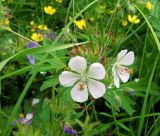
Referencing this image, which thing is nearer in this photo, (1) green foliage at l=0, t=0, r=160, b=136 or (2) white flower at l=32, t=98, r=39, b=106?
(1) green foliage at l=0, t=0, r=160, b=136

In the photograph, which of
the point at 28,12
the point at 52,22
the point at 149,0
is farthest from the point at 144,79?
the point at 28,12

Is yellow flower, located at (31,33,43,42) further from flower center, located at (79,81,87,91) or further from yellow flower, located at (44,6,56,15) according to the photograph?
flower center, located at (79,81,87,91)

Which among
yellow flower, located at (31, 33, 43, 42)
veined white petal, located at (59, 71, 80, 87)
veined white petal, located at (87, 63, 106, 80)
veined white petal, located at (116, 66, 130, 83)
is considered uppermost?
veined white petal, located at (87, 63, 106, 80)

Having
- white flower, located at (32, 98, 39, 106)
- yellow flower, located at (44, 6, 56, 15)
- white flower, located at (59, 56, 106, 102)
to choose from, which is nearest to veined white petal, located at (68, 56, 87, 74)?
white flower, located at (59, 56, 106, 102)

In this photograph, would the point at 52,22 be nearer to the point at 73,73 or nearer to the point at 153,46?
the point at 153,46

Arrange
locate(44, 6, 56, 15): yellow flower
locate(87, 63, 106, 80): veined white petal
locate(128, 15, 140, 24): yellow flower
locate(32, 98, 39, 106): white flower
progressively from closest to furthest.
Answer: locate(87, 63, 106, 80): veined white petal < locate(32, 98, 39, 106): white flower < locate(128, 15, 140, 24): yellow flower < locate(44, 6, 56, 15): yellow flower

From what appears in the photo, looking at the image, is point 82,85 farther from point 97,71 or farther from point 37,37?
point 37,37

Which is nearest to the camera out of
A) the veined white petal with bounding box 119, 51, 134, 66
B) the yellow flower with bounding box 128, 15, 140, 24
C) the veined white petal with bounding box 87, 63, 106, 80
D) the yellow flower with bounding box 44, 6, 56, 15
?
the veined white petal with bounding box 87, 63, 106, 80

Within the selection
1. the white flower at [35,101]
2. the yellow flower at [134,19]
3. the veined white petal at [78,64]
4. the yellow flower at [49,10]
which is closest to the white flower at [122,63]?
the veined white petal at [78,64]
